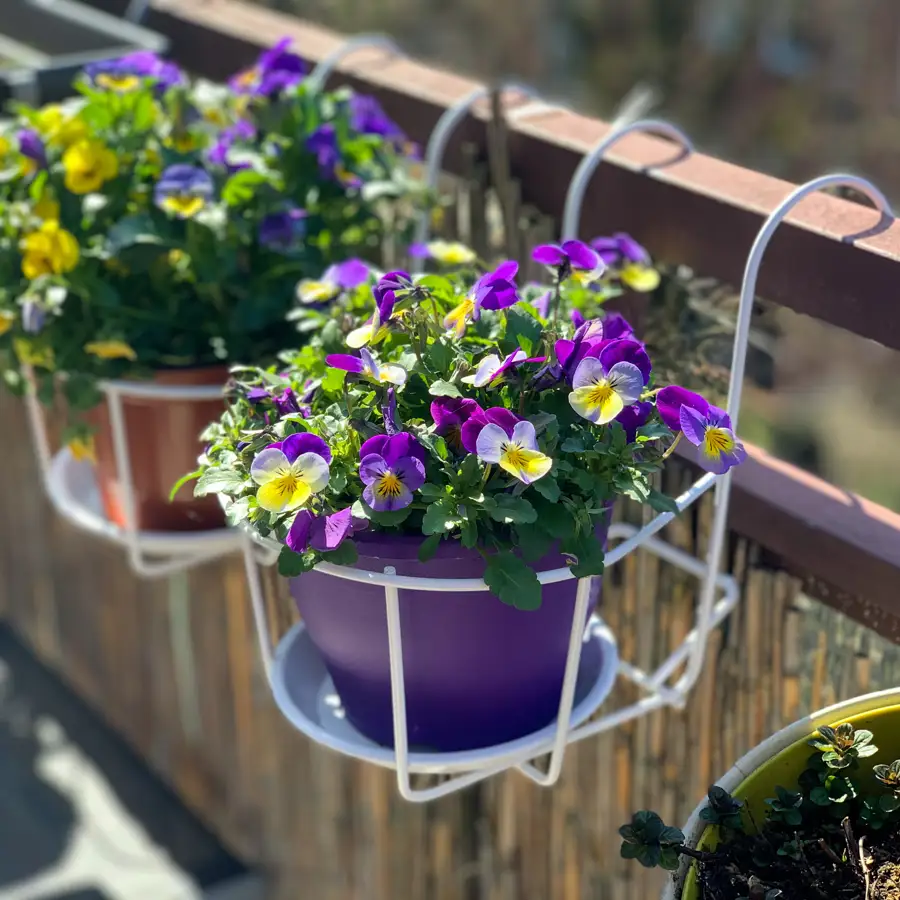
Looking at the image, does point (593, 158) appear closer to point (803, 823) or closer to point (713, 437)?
point (713, 437)

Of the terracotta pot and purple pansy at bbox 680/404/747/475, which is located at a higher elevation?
purple pansy at bbox 680/404/747/475

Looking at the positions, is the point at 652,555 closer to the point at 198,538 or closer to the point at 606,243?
the point at 606,243

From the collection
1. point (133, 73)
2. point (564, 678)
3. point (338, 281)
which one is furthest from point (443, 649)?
point (133, 73)

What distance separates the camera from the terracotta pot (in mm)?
1229

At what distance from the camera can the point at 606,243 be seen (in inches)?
43.2

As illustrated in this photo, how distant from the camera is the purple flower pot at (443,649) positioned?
0.87 m

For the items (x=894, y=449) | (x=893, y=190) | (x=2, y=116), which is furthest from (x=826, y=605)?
(x=893, y=190)

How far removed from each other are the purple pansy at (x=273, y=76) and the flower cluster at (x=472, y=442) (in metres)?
0.49

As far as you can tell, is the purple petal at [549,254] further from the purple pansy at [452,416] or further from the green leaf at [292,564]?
the green leaf at [292,564]

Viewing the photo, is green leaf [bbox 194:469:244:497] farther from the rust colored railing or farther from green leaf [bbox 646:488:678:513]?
the rust colored railing

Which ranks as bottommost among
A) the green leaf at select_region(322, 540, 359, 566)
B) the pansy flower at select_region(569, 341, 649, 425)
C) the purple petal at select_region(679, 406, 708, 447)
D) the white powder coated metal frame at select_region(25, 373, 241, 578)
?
the white powder coated metal frame at select_region(25, 373, 241, 578)

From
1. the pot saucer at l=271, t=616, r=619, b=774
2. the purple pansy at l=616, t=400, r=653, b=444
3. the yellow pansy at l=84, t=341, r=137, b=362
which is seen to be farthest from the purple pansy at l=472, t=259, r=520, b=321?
the yellow pansy at l=84, t=341, r=137, b=362

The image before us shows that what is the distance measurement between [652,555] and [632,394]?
1.72ft

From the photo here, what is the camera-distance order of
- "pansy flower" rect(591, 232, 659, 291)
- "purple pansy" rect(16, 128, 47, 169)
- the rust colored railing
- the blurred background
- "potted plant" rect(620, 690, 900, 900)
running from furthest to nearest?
the blurred background
"purple pansy" rect(16, 128, 47, 169)
"pansy flower" rect(591, 232, 659, 291)
the rust colored railing
"potted plant" rect(620, 690, 900, 900)
